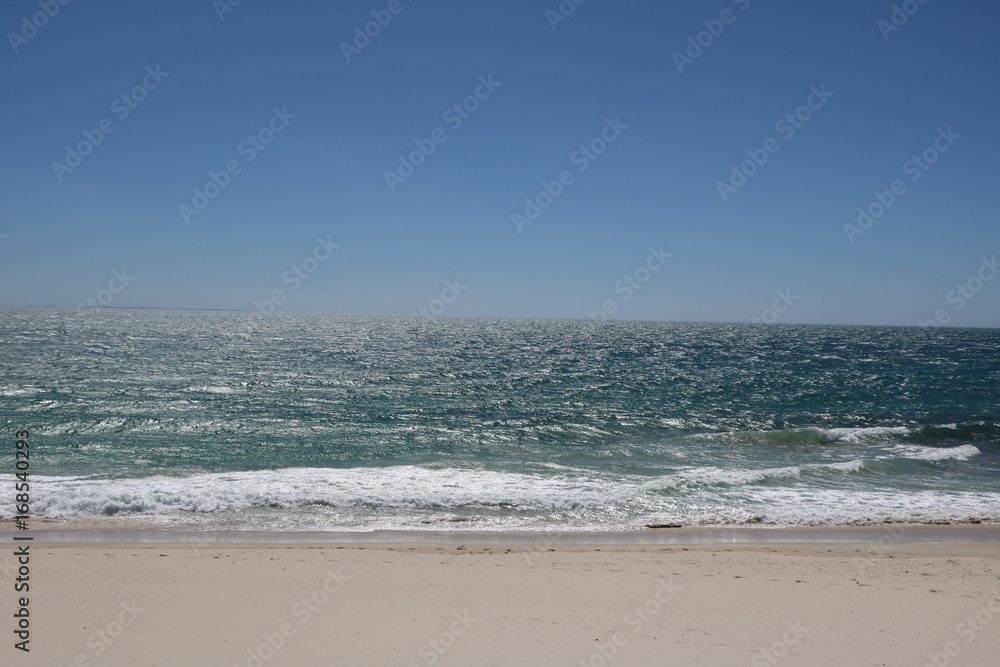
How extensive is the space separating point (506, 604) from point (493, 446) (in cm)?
1195

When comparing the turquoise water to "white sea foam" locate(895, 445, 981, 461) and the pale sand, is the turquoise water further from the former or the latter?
the pale sand

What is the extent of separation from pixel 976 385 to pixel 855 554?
116 ft

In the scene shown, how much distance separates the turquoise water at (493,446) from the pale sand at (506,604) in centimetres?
229

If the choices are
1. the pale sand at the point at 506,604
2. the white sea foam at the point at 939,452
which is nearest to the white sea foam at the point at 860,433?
the white sea foam at the point at 939,452

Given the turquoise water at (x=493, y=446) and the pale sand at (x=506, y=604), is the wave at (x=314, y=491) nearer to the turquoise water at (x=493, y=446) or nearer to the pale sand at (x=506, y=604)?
the turquoise water at (x=493, y=446)

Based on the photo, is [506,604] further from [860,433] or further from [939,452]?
[860,433]

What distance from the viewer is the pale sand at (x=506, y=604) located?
6.51 m

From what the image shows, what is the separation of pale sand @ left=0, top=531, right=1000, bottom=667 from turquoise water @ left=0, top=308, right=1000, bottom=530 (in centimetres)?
229

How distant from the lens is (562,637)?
6832mm

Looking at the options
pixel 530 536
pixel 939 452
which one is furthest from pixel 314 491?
pixel 939 452

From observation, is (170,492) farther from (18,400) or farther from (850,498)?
(18,400)

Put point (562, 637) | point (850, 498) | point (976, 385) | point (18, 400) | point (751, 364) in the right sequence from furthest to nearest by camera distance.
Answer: point (751, 364)
point (976, 385)
point (18, 400)
point (850, 498)
point (562, 637)

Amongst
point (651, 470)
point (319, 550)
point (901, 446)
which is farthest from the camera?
point (901, 446)

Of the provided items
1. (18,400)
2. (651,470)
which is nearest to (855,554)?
(651,470)
